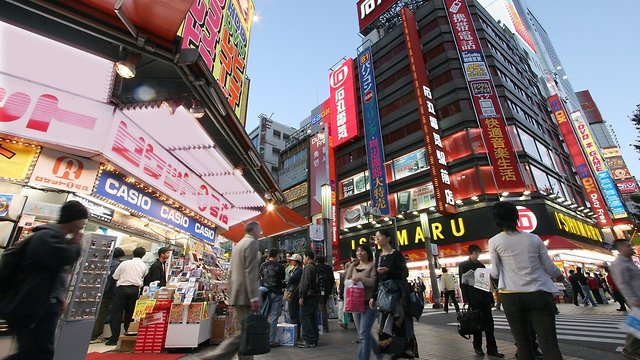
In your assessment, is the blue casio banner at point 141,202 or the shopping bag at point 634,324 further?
the blue casio banner at point 141,202

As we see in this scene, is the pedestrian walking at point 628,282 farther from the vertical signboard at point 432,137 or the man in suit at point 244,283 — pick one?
the vertical signboard at point 432,137

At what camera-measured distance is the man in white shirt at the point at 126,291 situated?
5922mm

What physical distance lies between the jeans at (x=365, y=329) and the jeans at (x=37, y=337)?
124 inches

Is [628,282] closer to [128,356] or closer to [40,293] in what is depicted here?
[40,293]

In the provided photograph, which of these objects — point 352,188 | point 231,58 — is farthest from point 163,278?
point 352,188

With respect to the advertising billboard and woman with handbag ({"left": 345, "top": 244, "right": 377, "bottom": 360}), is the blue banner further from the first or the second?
woman with handbag ({"left": 345, "top": 244, "right": 377, "bottom": 360})

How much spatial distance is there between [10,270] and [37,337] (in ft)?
1.74

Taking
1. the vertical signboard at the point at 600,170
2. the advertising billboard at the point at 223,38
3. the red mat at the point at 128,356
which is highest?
the vertical signboard at the point at 600,170

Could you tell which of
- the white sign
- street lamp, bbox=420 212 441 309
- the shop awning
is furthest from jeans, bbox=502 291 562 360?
street lamp, bbox=420 212 441 309

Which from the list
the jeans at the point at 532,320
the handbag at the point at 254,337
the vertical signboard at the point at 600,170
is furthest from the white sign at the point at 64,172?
the vertical signboard at the point at 600,170

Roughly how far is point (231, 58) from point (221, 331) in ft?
23.8

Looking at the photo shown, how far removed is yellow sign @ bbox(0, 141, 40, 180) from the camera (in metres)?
4.61

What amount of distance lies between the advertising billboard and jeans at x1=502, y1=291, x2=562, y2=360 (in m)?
6.21

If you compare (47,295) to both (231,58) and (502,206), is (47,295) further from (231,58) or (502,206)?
(231,58)
